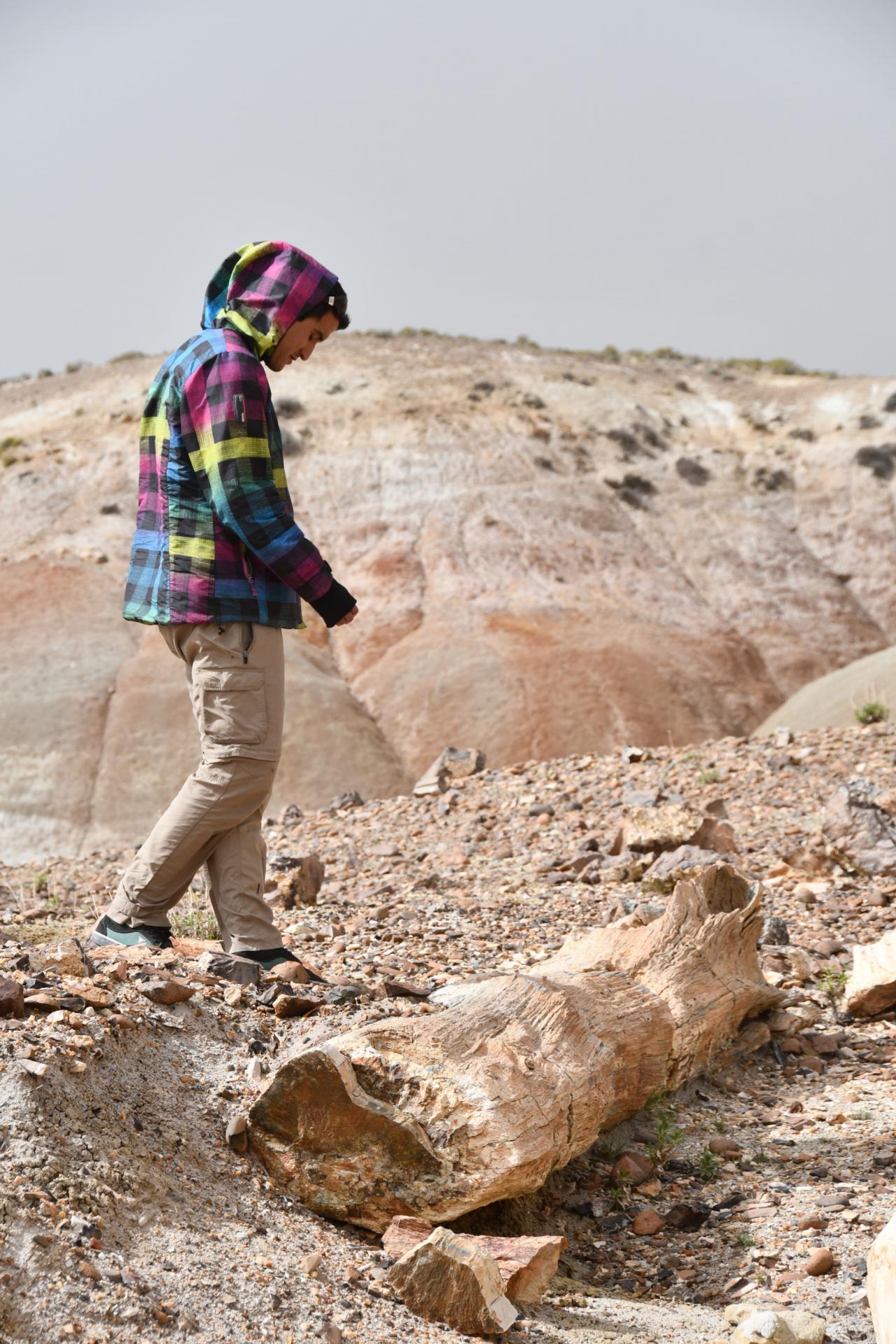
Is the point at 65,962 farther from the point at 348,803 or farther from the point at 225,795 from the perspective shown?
the point at 348,803

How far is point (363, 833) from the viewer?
9.32m

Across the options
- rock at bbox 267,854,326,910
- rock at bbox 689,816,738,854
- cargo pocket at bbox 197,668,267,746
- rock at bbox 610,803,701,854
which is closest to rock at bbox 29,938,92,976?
cargo pocket at bbox 197,668,267,746

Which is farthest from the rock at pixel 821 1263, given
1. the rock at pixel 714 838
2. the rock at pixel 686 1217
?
the rock at pixel 714 838

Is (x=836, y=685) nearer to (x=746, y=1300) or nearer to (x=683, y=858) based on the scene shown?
(x=683, y=858)

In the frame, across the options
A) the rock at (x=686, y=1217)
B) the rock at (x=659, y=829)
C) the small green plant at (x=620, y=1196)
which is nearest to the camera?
the rock at (x=686, y=1217)

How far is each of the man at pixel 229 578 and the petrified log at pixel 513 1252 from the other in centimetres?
157

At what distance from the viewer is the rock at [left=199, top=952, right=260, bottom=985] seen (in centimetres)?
413

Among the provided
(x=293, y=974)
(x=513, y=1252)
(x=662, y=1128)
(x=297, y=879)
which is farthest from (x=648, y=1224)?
(x=297, y=879)

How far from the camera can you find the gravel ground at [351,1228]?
8.44 ft

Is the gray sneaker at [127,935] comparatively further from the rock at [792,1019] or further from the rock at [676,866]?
the rock at [676,866]

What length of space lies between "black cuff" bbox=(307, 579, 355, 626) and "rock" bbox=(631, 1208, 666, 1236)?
7.01ft

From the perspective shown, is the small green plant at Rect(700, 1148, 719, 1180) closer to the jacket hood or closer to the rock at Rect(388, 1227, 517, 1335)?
the rock at Rect(388, 1227, 517, 1335)

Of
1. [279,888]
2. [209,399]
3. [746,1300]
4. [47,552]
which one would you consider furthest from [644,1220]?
[47,552]

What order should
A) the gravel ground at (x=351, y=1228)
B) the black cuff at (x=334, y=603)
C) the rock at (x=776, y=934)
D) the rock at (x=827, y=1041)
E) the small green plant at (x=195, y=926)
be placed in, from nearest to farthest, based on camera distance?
1. the gravel ground at (x=351, y=1228)
2. the black cuff at (x=334, y=603)
3. the rock at (x=827, y=1041)
4. the small green plant at (x=195, y=926)
5. the rock at (x=776, y=934)
